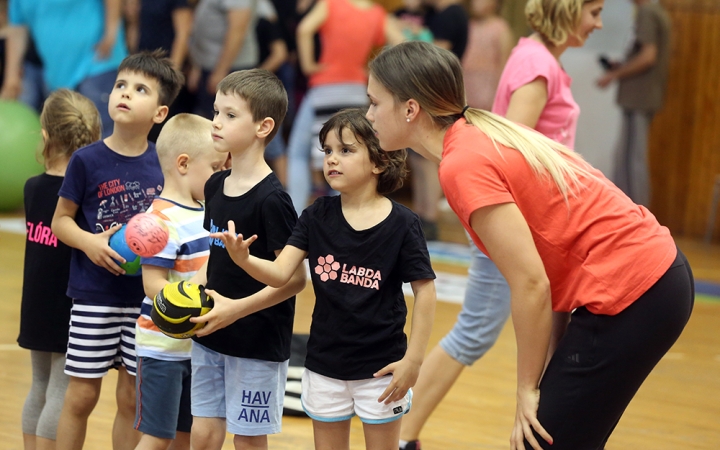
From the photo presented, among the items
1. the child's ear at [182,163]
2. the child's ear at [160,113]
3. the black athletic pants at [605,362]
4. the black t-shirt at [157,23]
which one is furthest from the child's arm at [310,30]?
the black athletic pants at [605,362]

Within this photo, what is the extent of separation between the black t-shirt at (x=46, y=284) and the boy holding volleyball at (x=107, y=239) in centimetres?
14

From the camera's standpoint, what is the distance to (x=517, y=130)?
7.66 ft

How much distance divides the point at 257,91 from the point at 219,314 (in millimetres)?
689

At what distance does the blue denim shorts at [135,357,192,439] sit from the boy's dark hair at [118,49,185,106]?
0.92 metres

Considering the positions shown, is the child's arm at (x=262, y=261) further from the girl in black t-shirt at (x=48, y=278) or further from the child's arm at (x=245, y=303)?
the girl in black t-shirt at (x=48, y=278)

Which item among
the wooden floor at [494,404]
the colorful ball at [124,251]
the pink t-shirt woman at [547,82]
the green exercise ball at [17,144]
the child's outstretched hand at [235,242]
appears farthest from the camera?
the green exercise ball at [17,144]

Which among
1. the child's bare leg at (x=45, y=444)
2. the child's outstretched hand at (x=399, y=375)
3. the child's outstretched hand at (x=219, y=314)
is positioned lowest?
the child's bare leg at (x=45, y=444)

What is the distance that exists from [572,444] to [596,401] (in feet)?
0.40

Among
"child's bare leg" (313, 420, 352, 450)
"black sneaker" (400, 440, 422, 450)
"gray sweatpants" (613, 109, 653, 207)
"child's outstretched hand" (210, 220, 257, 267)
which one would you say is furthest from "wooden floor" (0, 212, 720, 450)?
"gray sweatpants" (613, 109, 653, 207)

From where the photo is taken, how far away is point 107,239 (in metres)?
3.00

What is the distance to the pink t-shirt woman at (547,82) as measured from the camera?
3.44 m

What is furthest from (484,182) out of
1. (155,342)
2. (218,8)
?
(218,8)

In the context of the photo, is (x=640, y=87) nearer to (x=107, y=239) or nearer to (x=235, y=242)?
(x=107, y=239)

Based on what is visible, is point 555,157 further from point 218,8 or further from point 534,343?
point 218,8
